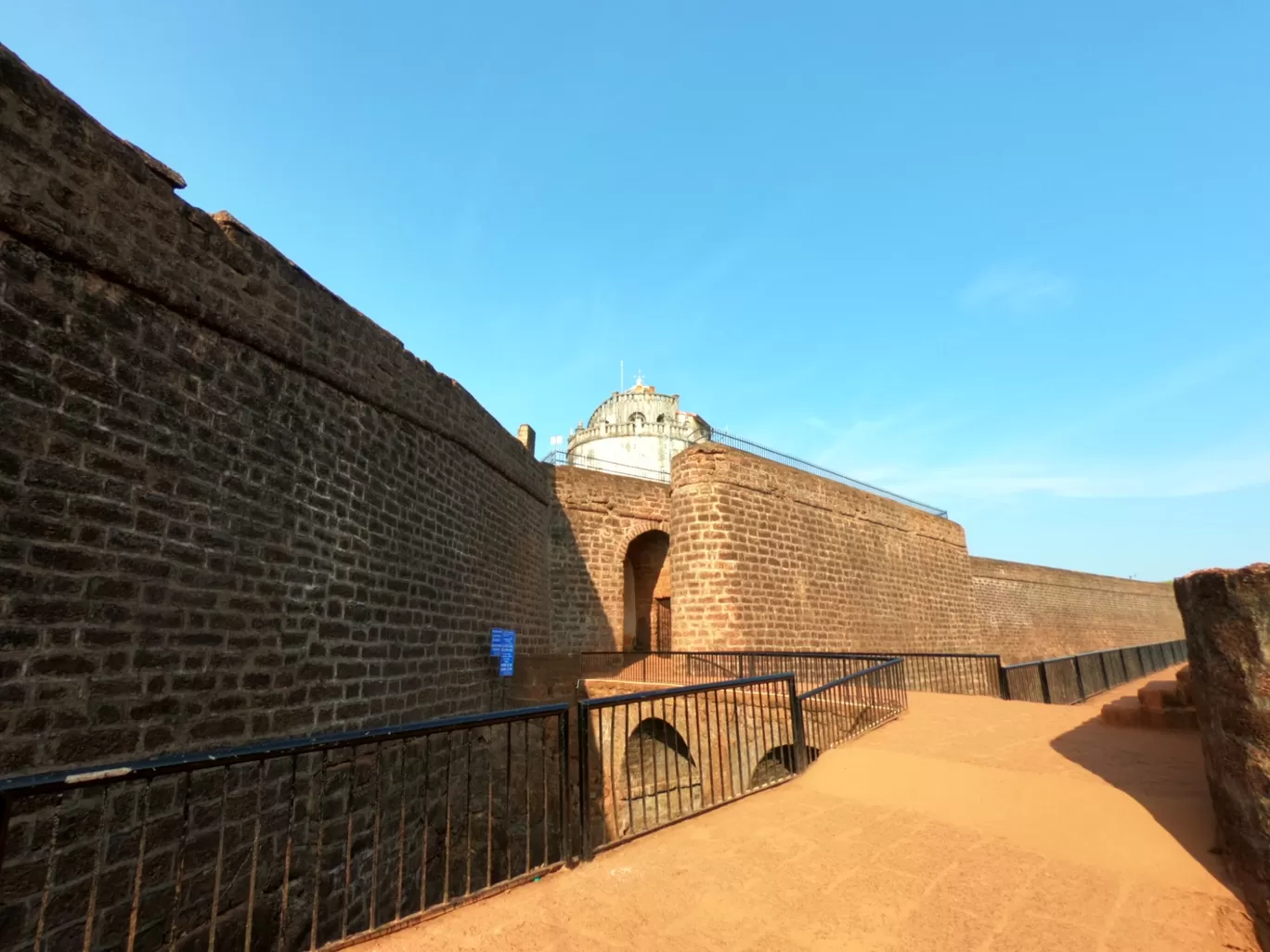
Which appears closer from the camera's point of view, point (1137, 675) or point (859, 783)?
point (859, 783)

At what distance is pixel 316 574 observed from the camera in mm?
6730

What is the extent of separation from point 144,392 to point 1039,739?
8831mm

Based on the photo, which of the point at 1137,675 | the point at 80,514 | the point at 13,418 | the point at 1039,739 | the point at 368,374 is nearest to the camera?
the point at 13,418

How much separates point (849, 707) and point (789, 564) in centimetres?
775

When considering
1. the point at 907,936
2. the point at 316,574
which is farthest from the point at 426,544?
the point at 907,936

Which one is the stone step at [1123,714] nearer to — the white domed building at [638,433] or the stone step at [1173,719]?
the stone step at [1173,719]

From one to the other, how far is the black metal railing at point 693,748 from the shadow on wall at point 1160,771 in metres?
2.42

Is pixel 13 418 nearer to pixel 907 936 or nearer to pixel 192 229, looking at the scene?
pixel 192 229

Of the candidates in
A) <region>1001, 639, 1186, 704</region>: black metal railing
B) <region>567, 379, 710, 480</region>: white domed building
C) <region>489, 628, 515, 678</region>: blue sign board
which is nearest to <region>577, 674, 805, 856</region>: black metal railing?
<region>489, 628, 515, 678</region>: blue sign board

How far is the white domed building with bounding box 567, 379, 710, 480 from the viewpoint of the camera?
117ft

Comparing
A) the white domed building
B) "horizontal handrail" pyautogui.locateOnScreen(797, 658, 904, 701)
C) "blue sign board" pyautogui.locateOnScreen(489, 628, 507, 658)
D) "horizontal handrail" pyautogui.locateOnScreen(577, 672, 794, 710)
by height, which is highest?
the white domed building

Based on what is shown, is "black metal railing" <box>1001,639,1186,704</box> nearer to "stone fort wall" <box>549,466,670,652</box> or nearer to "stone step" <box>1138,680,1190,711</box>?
"stone step" <box>1138,680,1190,711</box>

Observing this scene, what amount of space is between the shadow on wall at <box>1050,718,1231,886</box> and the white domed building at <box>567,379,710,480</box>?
93.0 ft

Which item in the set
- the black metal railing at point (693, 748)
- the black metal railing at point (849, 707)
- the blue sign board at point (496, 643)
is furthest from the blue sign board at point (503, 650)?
the black metal railing at point (849, 707)
